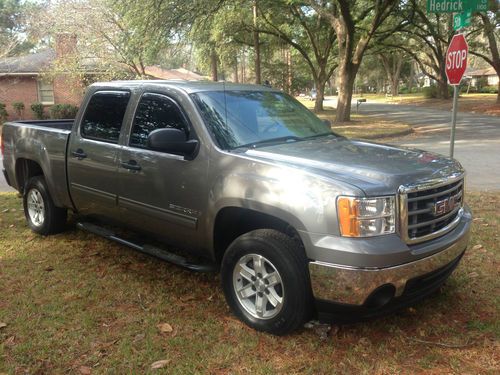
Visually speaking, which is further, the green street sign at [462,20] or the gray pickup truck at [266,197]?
the green street sign at [462,20]

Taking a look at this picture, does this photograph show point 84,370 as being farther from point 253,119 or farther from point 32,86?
point 32,86

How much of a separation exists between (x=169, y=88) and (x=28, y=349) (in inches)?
91.9

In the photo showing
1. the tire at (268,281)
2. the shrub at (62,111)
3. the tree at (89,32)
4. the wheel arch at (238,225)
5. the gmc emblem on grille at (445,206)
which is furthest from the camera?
the shrub at (62,111)

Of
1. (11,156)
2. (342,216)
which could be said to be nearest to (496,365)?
(342,216)

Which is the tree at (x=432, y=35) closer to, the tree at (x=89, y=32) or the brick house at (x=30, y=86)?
the tree at (x=89, y=32)

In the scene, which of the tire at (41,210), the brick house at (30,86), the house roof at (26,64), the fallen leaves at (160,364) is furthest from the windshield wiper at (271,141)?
the house roof at (26,64)

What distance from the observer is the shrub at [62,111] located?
2534cm

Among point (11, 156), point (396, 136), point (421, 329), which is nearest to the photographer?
point (421, 329)

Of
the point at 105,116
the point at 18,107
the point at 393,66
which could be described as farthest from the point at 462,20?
the point at 393,66

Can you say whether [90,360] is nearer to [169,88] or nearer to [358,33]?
[169,88]

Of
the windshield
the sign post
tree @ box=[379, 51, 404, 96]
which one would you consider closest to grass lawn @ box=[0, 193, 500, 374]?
the windshield

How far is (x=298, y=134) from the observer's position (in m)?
4.36

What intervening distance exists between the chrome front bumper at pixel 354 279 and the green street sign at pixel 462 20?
4.55m

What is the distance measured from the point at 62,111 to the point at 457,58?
22954 mm
